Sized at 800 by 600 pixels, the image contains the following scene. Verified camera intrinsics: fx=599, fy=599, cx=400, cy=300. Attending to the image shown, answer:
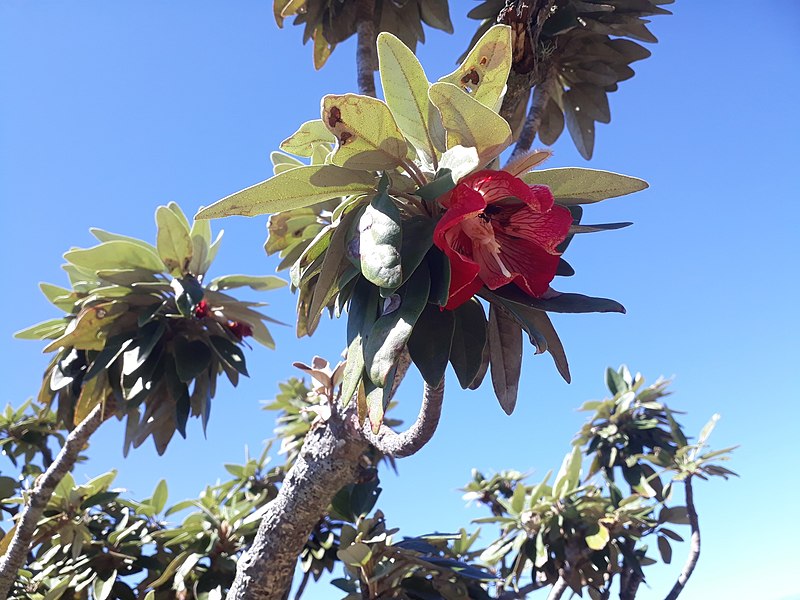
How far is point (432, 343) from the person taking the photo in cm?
114

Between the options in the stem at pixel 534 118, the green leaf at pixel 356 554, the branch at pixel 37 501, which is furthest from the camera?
the stem at pixel 534 118

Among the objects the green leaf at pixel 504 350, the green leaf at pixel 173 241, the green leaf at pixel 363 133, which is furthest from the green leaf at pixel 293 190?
the green leaf at pixel 173 241

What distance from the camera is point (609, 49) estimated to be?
258 cm

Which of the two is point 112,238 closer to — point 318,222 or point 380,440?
point 318,222

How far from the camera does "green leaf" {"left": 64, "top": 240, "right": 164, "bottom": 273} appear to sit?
224 centimetres

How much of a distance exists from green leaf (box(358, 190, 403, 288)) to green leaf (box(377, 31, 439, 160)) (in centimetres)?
16

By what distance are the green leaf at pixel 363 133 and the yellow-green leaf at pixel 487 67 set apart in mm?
156

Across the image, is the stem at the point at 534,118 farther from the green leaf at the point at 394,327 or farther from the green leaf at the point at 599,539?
the green leaf at the point at 599,539

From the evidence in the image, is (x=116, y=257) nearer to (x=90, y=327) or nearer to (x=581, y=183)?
(x=90, y=327)

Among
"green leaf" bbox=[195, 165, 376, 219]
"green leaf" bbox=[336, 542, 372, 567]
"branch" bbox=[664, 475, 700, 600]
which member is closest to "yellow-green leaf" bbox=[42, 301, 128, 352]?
"green leaf" bbox=[336, 542, 372, 567]

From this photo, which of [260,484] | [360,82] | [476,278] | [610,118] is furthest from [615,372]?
[476,278]

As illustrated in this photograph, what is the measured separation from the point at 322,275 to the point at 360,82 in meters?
1.51

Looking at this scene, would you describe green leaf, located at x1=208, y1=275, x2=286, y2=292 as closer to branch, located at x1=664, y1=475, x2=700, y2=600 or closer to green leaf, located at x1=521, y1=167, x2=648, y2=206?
green leaf, located at x1=521, y1=167, x2=648, y2=206

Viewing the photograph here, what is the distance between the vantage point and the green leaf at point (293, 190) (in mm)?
1046
